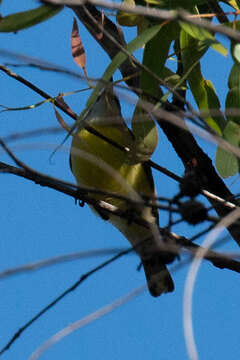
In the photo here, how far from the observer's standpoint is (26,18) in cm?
186

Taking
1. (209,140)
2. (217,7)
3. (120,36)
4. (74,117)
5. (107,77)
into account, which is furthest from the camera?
(120,36)

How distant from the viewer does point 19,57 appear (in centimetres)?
111

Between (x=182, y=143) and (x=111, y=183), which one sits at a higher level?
(x=111, y=183)

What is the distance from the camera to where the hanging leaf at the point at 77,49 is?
203 cm

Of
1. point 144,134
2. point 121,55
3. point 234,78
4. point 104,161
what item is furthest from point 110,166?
point 121,55

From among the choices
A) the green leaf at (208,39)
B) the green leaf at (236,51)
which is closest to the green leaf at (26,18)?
the green leaf at (208,39)

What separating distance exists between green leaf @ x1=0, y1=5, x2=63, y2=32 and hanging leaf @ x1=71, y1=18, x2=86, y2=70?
211 mm

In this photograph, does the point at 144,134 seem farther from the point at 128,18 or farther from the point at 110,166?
the point at 110,166

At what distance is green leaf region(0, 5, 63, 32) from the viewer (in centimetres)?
183

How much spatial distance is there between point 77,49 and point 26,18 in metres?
0.26

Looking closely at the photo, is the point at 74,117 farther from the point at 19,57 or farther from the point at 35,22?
the point at 19,57

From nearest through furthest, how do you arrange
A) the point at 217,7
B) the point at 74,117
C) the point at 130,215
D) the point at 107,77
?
the point at 130,215
the point at 107,77
the point at 217,7
the point at 74,117

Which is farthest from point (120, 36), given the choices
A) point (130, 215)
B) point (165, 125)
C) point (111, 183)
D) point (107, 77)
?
point (130, 215)

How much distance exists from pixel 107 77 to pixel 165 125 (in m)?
0.78
